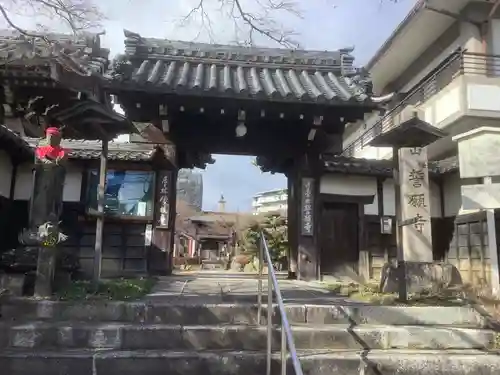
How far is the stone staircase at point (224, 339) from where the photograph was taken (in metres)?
4.54

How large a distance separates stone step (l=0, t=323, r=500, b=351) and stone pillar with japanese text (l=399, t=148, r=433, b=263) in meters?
1.73

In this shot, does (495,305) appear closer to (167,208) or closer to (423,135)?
(423,135)

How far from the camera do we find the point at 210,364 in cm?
453

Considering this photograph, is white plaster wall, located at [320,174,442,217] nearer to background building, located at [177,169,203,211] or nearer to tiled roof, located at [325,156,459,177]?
tiled roof, located at [325,156,459,177]

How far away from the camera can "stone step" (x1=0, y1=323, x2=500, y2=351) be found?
4879mm

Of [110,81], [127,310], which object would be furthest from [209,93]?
[127,310]

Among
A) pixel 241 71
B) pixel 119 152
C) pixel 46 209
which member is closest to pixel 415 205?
pixel 241 71

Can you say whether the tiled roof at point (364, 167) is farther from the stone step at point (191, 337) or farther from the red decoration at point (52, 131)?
the red decoration at point (52, 131)

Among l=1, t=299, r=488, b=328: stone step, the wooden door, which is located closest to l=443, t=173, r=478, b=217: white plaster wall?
the wooden door

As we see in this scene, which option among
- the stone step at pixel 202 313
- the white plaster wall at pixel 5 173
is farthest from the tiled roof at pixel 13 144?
the stone step at pixel 202 313

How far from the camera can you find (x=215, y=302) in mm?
5645

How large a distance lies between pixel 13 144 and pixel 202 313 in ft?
21.5

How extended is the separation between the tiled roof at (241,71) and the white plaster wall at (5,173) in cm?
368

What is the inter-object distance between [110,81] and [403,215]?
536 centimetres
